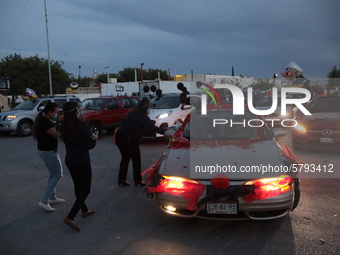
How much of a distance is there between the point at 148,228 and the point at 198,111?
2447mm

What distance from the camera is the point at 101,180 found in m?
6.44

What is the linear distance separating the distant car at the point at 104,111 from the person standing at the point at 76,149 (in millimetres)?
8072

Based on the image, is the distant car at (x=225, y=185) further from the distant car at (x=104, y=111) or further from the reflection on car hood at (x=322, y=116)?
the distant car at (x=104, y=111)

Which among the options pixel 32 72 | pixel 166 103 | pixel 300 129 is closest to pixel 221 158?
pixel 300 129

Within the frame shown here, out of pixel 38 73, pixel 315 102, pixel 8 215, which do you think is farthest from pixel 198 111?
pixel 38 73

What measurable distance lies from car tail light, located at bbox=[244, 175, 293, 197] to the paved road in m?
0.56

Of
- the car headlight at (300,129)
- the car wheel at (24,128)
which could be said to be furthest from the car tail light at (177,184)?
A: the car wheel at (24,128)

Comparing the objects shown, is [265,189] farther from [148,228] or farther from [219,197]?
[148,228]

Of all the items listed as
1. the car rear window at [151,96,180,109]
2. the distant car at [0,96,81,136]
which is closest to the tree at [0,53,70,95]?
the distant car at [0,96,81,136]

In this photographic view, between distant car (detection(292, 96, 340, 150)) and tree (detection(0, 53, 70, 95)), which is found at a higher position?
tree (detection(0, 53, 70, 95))

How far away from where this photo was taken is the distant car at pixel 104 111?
40.4ft

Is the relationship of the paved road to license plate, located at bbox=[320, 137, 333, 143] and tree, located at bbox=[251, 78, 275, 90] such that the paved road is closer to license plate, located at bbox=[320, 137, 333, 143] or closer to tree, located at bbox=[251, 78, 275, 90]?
license plate, located at bbox=[320, 137, 333, 143]

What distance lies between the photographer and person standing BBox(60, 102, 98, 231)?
4059 mm

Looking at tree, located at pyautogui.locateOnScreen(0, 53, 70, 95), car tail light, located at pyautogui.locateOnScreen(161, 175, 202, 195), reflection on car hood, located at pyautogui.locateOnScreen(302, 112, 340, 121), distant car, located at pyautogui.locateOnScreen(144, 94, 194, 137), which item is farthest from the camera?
tree, located at pyautogui.locateOnScreen(0, 53, 70, 95)
